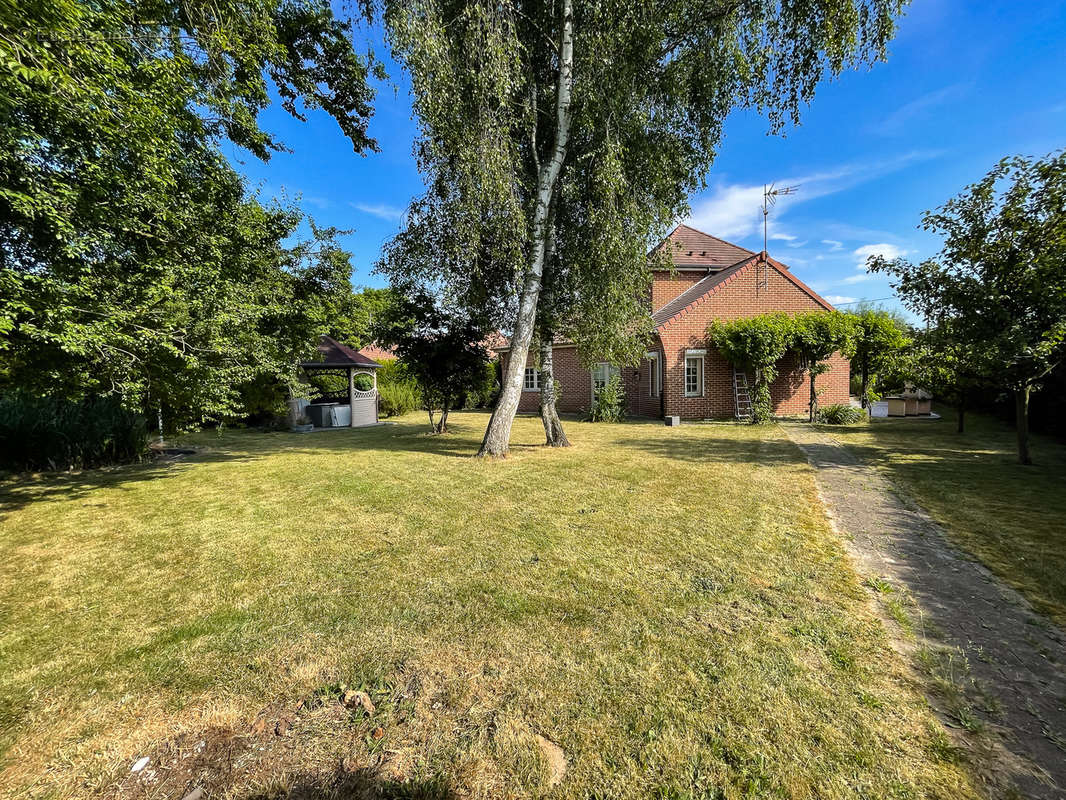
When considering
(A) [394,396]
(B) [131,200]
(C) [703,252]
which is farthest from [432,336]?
(C) [703,252]

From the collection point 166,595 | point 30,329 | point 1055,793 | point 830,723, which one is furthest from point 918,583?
point 30,329

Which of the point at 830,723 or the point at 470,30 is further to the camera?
the point at 470,30

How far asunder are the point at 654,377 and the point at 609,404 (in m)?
2.67

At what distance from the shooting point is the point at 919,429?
1321 centimetres

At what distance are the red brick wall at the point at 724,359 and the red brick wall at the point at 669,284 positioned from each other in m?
3.12

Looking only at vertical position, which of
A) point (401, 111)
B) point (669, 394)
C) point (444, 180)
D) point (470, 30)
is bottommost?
point (669, 394)

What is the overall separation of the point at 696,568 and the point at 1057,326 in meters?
7.39

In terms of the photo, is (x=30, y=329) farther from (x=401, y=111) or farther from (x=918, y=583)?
(x=918, y=583)

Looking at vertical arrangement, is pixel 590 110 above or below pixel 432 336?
above

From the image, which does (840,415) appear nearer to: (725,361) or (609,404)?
(725,361)

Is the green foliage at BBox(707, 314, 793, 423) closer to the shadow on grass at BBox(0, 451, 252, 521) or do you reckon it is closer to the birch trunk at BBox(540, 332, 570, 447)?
the birch trunk at BBox(540, 332, 570, 447)

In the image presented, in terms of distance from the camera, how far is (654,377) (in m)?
17.5

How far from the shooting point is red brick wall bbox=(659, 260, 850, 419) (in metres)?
16.0

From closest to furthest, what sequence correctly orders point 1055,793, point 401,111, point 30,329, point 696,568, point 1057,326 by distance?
1. point 1055,793
2. point 696,568
3. point 30,329
4. point 1057,326
5. point 401,111
